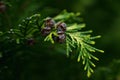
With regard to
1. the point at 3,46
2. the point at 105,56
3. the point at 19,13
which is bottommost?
the point at 105,56

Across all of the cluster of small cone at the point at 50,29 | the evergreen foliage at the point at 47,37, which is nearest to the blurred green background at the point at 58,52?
the evergreen foliage at the point at 47,37

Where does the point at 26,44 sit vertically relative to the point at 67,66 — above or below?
above

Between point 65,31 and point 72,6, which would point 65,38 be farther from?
point 72,6

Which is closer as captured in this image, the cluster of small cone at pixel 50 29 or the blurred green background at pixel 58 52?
the cluster of small cone at pixel 50 29

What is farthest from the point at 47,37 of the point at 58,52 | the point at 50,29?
the point at 58,52

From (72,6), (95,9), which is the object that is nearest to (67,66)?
(72,6)

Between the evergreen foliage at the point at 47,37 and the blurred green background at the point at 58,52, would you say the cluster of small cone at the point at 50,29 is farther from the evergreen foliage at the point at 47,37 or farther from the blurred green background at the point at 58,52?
the blurred green background at the point at 58,52

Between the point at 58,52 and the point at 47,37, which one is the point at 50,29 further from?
the point at 58,52

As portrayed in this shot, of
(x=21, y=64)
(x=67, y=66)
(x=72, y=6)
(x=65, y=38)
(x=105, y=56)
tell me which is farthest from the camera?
(x=72, y=6)
